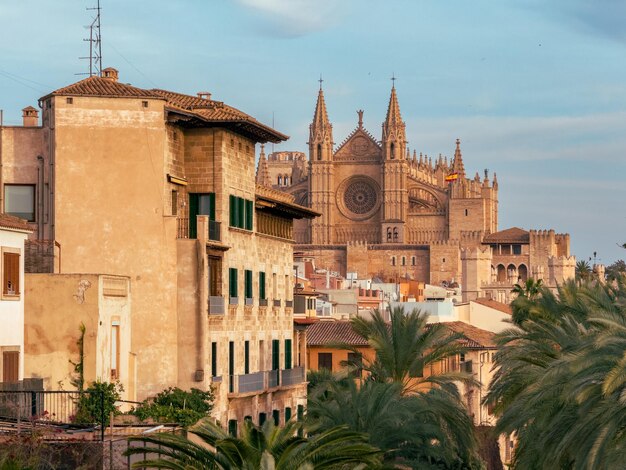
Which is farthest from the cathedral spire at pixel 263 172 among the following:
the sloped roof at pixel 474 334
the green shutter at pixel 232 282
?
the green shutter at pixel 232 282

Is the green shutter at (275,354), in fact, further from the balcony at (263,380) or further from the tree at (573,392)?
the tree at (573,392)

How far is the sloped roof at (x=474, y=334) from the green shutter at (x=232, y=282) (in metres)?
29.0

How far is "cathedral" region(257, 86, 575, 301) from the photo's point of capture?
17425 cm

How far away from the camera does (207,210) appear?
38.5 m

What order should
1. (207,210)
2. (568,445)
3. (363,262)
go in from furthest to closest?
(363,262)
(207,210)
(568,445)

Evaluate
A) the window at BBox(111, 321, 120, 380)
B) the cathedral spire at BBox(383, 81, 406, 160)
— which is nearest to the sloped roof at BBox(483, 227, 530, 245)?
the cathedral spire at BBox(383, 81, 406, 160)

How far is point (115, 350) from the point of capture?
33719 millimetres

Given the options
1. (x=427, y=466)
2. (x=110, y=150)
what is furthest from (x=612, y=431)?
(x=110, y=150)

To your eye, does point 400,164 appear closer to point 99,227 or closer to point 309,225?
point 309,225

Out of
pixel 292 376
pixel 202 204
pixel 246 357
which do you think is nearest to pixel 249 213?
pixel 202 204

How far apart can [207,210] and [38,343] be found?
7.42 metres

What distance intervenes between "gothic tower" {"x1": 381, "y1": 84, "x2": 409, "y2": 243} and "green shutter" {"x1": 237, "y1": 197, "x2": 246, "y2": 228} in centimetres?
13682

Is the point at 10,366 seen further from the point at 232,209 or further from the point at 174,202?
the point at 232,209

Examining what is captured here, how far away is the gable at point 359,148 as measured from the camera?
182 metres
